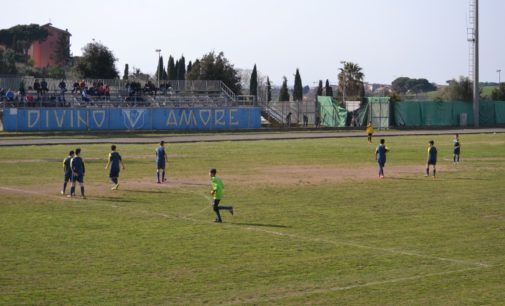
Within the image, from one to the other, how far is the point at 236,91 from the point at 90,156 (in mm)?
56379

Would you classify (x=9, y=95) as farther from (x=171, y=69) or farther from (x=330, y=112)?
(x=171, y=69)

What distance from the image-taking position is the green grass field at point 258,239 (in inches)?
720

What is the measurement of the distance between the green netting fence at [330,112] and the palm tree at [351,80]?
73.4 feet

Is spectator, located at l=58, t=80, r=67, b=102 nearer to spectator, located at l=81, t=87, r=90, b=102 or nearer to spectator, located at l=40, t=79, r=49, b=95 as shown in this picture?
spectator, located at l=40, t=79, r=49, b=95

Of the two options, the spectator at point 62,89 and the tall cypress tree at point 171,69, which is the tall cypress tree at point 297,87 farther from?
the spectator at point 62,89

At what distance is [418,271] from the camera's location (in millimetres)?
20484

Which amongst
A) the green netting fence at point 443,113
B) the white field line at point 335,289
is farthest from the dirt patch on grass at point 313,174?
the green netting fence at point 443,113

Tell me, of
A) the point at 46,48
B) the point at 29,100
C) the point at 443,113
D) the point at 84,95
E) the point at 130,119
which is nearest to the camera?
the point at 29,100

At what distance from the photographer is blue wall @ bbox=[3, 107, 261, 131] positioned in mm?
78625

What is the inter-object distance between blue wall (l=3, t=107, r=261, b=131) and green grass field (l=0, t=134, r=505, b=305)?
110 ft

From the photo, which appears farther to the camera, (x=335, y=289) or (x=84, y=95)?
(x=84, y=95)

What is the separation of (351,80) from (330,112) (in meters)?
25.3

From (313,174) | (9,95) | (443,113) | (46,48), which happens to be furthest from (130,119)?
(46,48)

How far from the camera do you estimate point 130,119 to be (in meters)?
84.2
